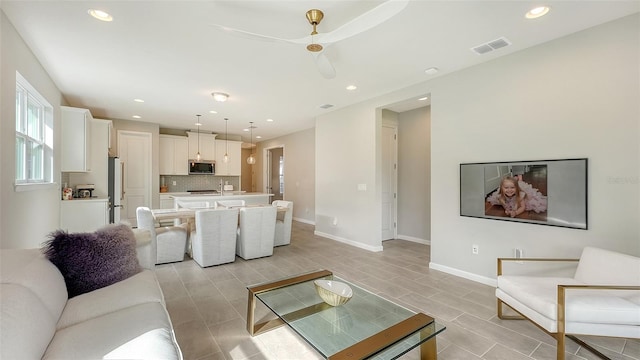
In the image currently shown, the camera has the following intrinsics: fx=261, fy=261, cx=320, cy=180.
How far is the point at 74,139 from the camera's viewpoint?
450cm

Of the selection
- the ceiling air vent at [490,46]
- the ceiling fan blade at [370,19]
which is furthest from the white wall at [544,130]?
the ceiling fan blade at [370,19]

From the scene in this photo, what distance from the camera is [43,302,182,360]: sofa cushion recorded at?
111cm

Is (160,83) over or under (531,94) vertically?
over

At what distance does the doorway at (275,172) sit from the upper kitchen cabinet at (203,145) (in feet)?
6.83

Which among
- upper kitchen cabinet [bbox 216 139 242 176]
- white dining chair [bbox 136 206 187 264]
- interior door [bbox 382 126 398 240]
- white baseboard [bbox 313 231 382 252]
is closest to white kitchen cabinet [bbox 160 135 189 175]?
upper kitchen cabinet [bbox 216 139 242 176]

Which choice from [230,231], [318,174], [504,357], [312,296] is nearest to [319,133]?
[318,174]

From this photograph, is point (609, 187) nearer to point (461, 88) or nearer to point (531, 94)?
point (531, 94)

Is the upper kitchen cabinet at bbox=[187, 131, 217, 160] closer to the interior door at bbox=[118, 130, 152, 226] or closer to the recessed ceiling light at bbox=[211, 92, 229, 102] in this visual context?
the interior door at bbox=[118, 130, 152, 226]

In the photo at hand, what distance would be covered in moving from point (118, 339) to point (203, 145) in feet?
23.9

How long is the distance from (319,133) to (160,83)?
124 inches

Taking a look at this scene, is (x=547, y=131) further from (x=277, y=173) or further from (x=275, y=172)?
(x=275, y=172)

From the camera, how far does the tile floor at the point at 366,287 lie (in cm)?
195

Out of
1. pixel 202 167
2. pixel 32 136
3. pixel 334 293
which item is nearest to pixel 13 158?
pixel 32 136

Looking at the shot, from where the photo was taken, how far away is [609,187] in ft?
7.86
